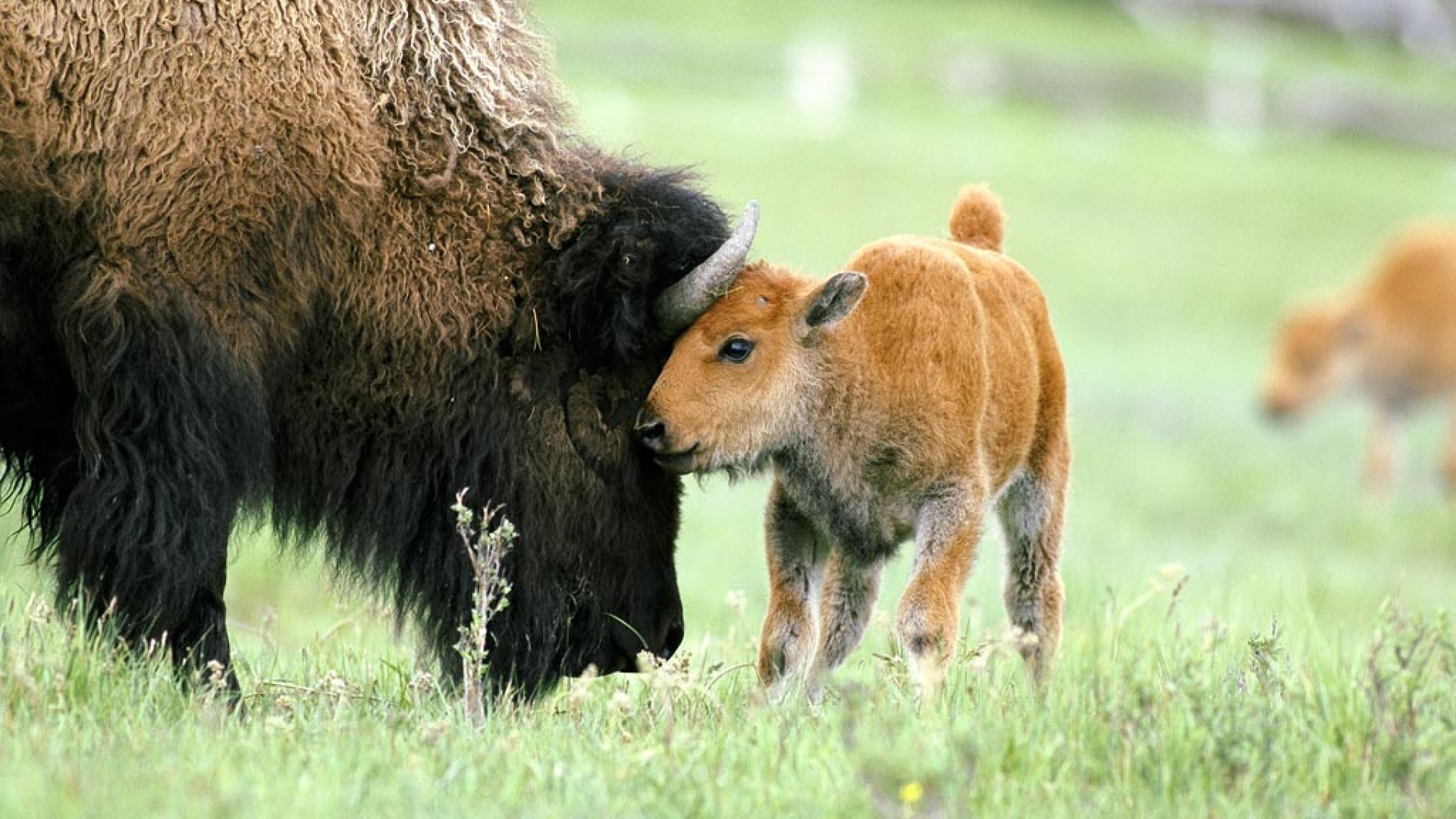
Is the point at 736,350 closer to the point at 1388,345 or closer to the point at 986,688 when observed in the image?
the point at 986,688

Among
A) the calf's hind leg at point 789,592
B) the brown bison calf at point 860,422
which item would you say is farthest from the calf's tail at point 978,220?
the calf's hind leg at point 789,592

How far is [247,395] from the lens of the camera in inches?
219

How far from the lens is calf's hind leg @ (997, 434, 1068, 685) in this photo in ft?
21.6

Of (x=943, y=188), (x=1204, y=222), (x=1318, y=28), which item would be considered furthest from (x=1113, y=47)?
(x=943, y=188)

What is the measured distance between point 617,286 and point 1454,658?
276 centimetres

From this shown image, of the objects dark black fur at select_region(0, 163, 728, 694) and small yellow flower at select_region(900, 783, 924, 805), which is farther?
dark black fur at select_region(0, 163, 728, 694)

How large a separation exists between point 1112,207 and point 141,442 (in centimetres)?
2926

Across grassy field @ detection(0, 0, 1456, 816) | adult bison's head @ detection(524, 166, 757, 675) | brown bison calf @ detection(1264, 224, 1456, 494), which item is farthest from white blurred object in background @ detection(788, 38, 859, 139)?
adult bison's head @ detection(524, 166, 757, 675)

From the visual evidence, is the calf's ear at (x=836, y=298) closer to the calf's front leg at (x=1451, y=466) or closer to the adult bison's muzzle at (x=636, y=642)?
the adult bison's muzzle at (x=636, y=642)

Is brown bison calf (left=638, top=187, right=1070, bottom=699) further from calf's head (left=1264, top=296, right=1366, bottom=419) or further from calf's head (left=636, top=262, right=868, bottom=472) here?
calf's head (left=1264, top=296, right=1366, bottom=419)

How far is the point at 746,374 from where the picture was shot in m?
5.93

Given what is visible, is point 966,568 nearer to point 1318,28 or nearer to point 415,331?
point 415,331

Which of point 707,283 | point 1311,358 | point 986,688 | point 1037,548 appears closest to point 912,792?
point 986,688

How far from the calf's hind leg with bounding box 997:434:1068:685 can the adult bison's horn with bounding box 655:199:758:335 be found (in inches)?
53.6
